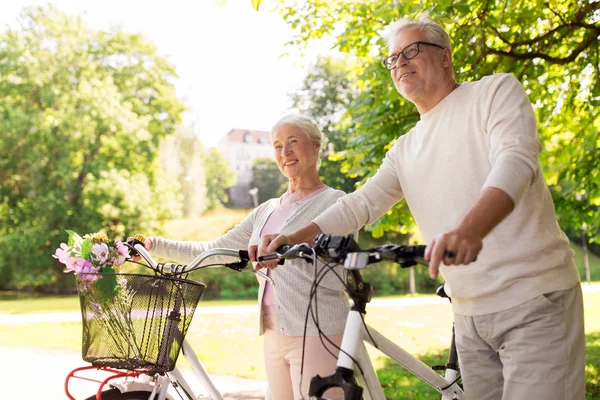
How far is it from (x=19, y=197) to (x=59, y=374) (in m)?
20.1

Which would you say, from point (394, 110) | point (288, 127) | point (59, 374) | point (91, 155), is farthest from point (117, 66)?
point (288, 127)

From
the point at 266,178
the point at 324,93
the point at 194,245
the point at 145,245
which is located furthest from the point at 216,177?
the point at 145,245

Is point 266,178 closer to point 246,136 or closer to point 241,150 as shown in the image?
point 241,150

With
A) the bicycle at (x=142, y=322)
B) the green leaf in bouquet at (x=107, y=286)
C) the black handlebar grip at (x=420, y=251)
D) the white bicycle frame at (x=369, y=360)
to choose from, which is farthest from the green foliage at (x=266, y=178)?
the black handlebar grip at (x=420, y=251)

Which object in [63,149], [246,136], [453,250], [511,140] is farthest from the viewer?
[246,136]

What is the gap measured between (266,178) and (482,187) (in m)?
31.4

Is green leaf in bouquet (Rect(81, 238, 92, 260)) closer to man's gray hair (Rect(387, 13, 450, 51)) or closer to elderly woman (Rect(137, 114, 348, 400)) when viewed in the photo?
elderly woman (Rect(137, 114, 348, 400))

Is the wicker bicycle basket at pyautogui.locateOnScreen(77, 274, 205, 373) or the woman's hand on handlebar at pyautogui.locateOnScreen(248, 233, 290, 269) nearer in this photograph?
the woman's hand on handlebar at pyautogui.locateOnScreen(248, 233, 290, 269)

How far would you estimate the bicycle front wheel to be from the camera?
2.65m

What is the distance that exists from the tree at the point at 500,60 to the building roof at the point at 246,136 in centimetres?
3004

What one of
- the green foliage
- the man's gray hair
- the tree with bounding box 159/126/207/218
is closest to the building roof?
the green foliage

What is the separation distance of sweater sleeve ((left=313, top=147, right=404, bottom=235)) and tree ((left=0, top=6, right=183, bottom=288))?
2298 centimetres

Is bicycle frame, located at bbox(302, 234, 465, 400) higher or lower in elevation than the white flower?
lower

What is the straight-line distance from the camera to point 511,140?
1906 mm
